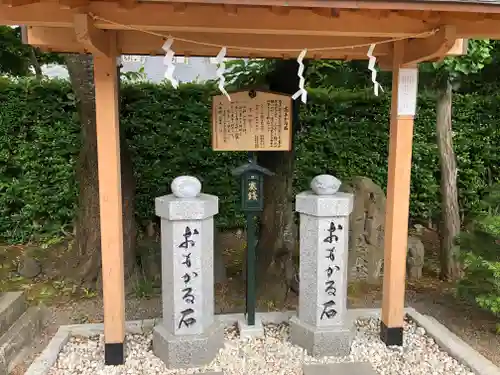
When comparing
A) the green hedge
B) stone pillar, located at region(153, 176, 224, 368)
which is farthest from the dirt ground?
stone pillar, located at region(153, 176, 224, 368)

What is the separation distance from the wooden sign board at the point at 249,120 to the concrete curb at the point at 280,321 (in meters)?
1.69

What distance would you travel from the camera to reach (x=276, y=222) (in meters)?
5.48

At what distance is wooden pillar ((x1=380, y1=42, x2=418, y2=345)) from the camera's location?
3.96 meters

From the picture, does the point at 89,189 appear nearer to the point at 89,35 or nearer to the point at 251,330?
the point at 251,330

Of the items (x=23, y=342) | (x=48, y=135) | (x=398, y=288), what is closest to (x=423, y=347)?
(x=398, y=288)

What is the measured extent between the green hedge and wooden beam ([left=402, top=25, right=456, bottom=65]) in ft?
10.6

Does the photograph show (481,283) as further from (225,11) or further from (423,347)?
(225,11)

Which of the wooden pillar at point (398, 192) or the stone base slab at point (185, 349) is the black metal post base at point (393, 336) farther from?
the stone base slab at point (185, 349)

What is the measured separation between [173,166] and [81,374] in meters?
3.92

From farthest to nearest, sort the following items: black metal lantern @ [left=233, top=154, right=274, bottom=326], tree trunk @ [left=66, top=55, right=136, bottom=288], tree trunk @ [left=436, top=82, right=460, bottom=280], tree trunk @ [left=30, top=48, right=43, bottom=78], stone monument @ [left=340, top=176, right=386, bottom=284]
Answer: tree trunk @ [left=30, top=48, right=43, bottom=78], stone monument @ [left=340, top=176, right=386, bottom=284], tree trunk @ [left=436, top=82, right=460, bottom=280], tree trunk @ [left=66, top=55, right=136, bottom=288], black metal lantern @ [left=233, top=154, right=274, bottom=326]

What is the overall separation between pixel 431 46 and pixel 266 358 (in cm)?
284

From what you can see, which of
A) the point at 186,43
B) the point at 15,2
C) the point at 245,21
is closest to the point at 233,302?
the point at 186,43

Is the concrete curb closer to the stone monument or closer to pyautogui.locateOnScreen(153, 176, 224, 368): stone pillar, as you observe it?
pyautogui.locateOnScreen(153, 176, 224, 368): stone pillar

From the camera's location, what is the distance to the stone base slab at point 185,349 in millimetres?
3807
